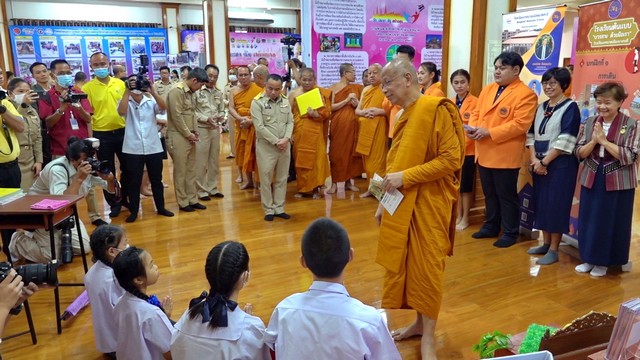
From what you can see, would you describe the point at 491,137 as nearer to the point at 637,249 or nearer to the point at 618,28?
the point at 618,28

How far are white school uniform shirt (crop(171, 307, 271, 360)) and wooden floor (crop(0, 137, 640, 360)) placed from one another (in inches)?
42.9

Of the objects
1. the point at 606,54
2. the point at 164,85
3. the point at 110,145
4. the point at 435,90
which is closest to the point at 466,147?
the point at 435,90

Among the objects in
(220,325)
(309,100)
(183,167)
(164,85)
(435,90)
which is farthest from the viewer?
(164,85)

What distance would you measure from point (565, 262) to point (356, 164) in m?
2.67

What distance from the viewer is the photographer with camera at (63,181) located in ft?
10.6

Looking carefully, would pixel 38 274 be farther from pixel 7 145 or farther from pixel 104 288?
pixel 7 145

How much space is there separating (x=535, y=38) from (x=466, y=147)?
1.01 metres

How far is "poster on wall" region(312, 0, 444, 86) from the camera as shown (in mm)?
5805

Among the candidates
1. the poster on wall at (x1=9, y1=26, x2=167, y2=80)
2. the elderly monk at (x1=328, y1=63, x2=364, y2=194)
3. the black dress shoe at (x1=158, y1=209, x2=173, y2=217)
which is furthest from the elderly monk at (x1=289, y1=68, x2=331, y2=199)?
the poster on wall at (x1=9, y1=26, x2=167, y2=80)

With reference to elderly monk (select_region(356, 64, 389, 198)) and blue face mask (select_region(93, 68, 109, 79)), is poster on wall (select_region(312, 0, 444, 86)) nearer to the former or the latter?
elderly monk (select_region(356, 64, 389, 198))

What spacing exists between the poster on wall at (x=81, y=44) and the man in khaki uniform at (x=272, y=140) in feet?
23.8

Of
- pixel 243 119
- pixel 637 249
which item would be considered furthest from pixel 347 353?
pixel 243 119

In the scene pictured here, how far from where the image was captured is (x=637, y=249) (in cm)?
377

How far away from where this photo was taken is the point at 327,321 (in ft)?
4.55
